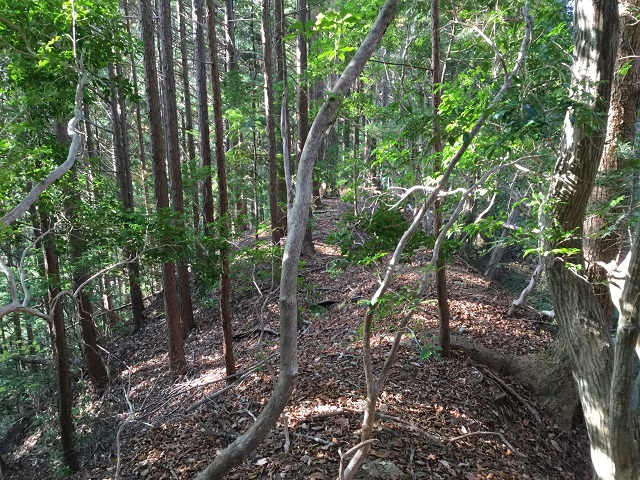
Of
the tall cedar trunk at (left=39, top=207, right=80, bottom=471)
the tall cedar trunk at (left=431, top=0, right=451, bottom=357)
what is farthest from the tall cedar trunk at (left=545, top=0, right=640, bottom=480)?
the tall cedar trunk at (left=39, top=207, right=80, bottom=471)

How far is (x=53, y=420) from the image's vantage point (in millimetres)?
11109

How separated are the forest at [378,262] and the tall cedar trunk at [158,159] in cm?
6

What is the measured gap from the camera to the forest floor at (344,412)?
191 inches

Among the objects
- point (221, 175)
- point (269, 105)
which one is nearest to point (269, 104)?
point (269, 105)

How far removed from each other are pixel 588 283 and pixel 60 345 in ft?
30.2

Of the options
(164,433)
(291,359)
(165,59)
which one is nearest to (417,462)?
(291,359)

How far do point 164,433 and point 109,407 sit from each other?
4803 mm

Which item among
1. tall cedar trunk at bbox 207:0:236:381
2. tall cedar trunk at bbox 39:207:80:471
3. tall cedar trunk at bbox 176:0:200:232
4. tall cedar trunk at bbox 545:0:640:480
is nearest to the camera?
tall cedar trunk at bbox 545:0:640:480

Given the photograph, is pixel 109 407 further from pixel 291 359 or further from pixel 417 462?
pixel 291 359

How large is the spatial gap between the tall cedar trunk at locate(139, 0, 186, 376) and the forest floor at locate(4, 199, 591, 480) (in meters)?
0.75

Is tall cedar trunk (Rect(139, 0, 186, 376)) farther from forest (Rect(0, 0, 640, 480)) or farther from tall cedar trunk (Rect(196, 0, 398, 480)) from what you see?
tall cedar trunk (Rect(196, 0, 398, 480))

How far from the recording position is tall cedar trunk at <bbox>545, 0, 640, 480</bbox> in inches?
140

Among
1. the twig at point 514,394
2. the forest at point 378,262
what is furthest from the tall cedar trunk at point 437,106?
the twig at point 514,394

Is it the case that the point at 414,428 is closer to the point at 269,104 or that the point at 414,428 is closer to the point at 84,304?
the point at 269,104
